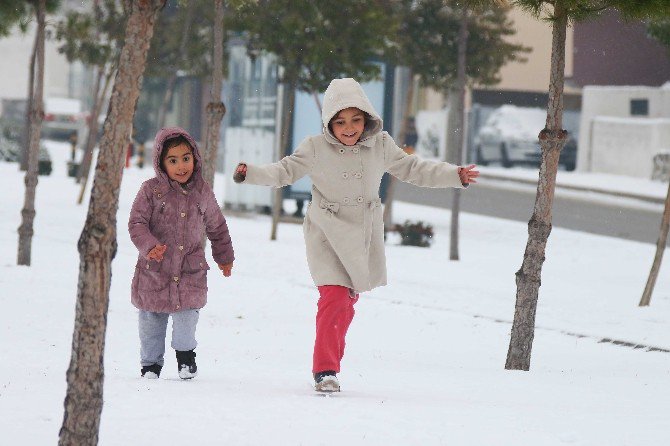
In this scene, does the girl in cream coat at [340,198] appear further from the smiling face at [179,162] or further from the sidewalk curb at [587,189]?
the sidewalk curb at [587,189]

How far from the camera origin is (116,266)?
15.0m

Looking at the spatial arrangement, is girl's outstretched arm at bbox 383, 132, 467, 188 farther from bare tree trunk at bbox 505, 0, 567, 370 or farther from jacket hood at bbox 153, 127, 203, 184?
bare tree trunk at bbox 505, 0, 567, 370

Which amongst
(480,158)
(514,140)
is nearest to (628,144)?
(514,140)

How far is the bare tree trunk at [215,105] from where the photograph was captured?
530 inches

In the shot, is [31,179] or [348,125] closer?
[348,125]

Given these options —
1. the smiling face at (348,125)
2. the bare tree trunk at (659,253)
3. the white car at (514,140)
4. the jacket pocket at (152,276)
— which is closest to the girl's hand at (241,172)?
the smiling face at (348,125)

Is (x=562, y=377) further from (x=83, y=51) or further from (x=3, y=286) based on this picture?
(x=83, y=51)

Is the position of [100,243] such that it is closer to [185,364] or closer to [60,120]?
[185,364]

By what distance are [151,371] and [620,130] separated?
33.3 metres

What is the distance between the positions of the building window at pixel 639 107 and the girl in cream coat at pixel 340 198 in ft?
111

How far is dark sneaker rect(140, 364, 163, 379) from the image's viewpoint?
7324 mm

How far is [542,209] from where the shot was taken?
27.3 feet

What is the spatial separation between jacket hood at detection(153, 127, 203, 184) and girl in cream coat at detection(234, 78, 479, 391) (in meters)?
0.36

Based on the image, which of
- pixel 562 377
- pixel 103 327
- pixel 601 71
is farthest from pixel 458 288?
pixel 601 71
